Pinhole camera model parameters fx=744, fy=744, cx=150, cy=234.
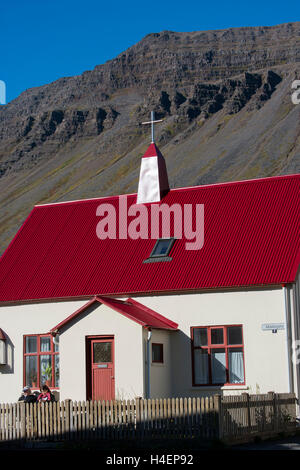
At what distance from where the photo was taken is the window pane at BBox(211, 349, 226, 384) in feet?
85.0

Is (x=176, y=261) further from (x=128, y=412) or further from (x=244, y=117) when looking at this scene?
(x=244, y=117)

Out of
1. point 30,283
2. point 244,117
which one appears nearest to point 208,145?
point 244,117

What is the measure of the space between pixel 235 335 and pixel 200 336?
133cm

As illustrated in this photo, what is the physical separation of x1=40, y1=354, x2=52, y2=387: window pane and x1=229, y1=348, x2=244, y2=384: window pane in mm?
7193

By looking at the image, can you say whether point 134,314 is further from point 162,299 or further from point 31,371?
point 31,371

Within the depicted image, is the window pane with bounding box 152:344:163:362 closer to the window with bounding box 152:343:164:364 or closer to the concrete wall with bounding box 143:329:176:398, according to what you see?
the window with bounding box 152:343:164:364

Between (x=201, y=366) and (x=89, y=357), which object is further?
(x=201, y=366)

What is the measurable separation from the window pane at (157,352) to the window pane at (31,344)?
18.6 feet

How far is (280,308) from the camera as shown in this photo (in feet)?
82.2

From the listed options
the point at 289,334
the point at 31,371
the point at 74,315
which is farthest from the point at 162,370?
the point at 31,371

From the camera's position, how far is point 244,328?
1009 inches

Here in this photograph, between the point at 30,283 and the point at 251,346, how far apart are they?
9.74 m

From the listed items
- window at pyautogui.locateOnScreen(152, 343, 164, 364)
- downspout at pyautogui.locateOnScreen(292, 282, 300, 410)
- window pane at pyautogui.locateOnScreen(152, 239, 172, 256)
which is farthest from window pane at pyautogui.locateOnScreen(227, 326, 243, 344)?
window pane at pyautogui.locateOnScreen(152, 239, 172, 256)

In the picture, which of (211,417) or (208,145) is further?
(208,145)
